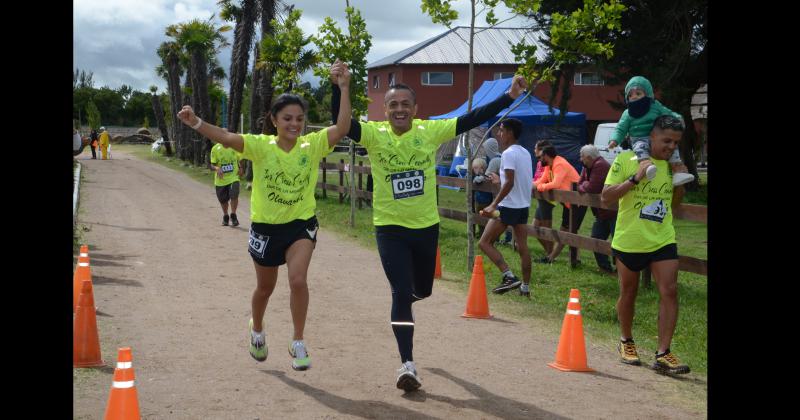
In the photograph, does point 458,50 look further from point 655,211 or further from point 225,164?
point 655,211

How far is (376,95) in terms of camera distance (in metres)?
60.5

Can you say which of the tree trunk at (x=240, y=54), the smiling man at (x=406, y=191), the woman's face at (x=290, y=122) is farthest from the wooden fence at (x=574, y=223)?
the tree trunk at (x=240, y=54)

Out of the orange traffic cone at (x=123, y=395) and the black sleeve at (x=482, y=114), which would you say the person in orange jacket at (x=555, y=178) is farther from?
the orange traffic cone at (x=123, y=395)

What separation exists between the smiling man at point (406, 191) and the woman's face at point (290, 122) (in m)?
0.31

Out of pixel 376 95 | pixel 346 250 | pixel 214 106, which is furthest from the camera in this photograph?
pixel 214 106

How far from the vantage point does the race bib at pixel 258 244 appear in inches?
236

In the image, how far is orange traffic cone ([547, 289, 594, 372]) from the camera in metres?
6.53

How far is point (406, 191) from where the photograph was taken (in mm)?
5977

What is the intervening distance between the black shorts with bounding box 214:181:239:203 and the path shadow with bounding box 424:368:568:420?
450 inches

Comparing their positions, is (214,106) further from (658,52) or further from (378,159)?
(378,159)

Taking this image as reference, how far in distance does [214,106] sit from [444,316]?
196 ft

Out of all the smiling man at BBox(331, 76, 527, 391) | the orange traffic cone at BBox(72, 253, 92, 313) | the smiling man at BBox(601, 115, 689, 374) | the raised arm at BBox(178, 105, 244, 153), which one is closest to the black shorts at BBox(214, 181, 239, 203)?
the orange traffic cone at BBox(72, 253, 92, 313)

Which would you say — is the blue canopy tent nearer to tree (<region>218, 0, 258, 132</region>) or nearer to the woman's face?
tree (<region>218, 0, 258, 132</region>)
